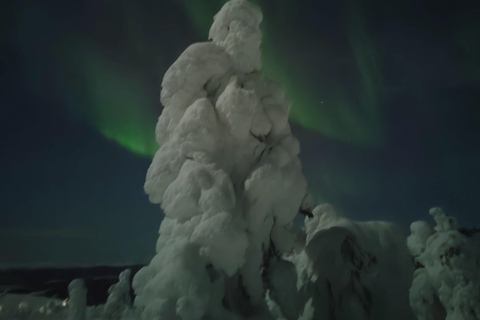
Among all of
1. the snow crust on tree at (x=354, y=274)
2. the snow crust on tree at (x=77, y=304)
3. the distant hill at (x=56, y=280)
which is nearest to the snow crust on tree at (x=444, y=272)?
the snow crust on tree at (x=354, y=274)

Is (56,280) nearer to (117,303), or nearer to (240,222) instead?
(117,303)

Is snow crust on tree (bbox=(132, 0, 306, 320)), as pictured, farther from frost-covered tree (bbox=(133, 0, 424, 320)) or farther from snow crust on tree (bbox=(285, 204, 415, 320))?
snow crust on tree (bbox=(285, 204, 415, 320))

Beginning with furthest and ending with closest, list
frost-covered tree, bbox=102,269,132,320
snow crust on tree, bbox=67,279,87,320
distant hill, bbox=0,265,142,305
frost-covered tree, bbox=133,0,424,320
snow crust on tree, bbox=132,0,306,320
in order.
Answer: distant hill, bbox=0,265,142,305, frost-covered tree, bbox=102,269,132,320, snow crust on tree, bbox=67,279,87,320, frost-covered tree, bbox=133,0,424,320, snow crust on tree, bbox=132,0,306,320

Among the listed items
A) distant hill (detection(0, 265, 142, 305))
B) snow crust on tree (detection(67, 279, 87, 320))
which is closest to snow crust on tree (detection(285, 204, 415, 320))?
snow crust on tree (detection(67, 279, 87, 320))

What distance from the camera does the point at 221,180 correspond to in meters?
10.7

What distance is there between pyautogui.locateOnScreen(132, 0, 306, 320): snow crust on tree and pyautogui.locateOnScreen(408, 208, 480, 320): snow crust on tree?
6.32 meters

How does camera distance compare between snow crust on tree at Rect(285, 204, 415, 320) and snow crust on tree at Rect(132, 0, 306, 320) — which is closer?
snow crust on tree at Rect(132, 0, 306, 320)

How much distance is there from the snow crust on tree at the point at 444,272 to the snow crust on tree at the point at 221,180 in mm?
6319

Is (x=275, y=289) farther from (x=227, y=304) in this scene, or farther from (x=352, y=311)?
(x=352, y=311)

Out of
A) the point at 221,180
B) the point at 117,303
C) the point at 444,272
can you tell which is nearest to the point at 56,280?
the point at 117,303

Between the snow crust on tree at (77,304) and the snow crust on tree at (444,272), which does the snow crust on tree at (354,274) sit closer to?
the snow crust on tree at (444,272)

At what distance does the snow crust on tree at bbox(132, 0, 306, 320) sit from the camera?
9.69m

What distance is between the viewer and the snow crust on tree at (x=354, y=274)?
1307 cm

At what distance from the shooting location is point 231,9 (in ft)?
44.6
